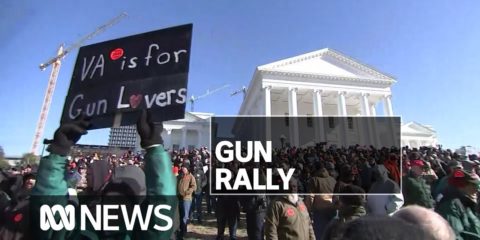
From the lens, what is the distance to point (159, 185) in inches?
66.0

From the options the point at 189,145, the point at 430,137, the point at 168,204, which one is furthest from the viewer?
the point at 189,145

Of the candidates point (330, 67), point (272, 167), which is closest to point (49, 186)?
point (272, 167)

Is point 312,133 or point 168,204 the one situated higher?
point 312,133

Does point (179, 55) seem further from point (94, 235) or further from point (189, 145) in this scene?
point (189, 145)

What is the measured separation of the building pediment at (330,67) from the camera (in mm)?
40344

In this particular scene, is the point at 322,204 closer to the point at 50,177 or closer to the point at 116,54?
the point at 116,54

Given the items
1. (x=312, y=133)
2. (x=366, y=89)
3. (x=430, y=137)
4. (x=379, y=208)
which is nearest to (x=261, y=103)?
(x=312, y=133)

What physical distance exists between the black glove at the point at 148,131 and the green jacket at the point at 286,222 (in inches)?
117

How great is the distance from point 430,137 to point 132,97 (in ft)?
184

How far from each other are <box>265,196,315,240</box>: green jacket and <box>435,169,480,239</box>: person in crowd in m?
1.71

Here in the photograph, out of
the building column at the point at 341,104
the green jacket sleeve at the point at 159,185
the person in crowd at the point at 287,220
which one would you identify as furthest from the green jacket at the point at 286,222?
the building column at the point at 341,104

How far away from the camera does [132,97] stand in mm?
2570

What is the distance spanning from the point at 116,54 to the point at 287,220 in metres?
3.14

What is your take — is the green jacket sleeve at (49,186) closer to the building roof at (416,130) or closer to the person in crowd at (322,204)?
the person in crowd at (322,204)
